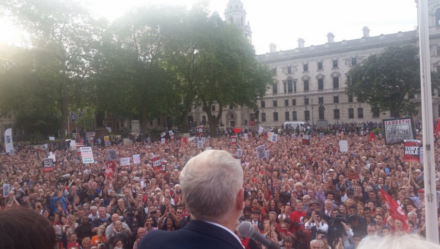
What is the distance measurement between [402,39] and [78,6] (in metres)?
55.0

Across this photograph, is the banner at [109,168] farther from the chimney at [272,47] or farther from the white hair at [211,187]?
the chimney at [272,47]

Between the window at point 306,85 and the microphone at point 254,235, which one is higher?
the window at point 306,85

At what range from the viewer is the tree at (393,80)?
52.8 meters

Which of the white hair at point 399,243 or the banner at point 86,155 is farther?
the banner at point 86,155

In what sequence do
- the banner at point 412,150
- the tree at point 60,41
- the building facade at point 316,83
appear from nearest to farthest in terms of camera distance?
the banner at point 412,150 → the tree at point 60,41 → the building facade at point 316,83

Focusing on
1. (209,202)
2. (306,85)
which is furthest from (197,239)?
(306,85)

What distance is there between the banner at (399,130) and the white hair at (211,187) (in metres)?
9.87

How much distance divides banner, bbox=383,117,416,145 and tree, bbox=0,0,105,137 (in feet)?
90.5

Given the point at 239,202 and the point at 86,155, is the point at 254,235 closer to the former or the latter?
the point at 239,202

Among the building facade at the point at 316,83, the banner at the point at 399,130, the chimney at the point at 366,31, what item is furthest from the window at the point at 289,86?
the banner at the point at 399,130

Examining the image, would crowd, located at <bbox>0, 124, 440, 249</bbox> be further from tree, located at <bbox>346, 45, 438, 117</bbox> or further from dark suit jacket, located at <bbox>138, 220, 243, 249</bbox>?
tree, located at <bbox>346, 45, 438, 117</bbox>

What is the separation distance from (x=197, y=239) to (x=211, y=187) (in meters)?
0.27

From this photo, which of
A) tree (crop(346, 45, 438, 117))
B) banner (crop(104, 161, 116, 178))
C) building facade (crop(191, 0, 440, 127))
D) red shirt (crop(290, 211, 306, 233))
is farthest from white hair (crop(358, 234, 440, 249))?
building facade (crop(191, 0, 440, 127))

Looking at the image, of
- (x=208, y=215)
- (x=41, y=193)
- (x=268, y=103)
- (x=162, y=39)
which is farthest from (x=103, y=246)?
(x=268, y=103)
